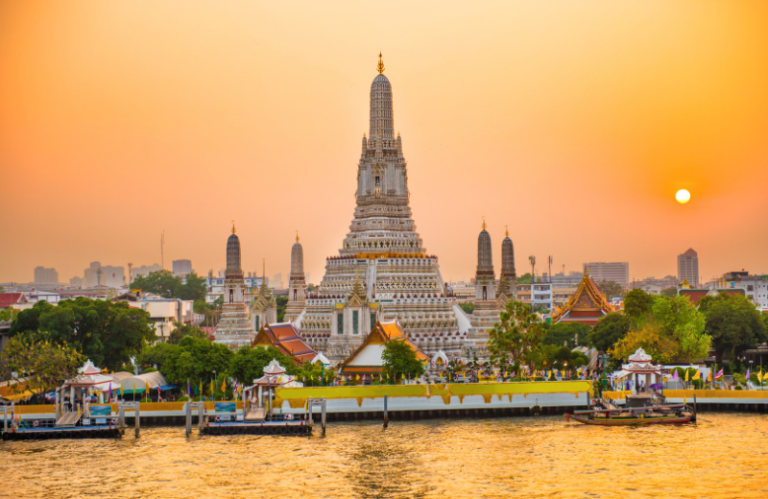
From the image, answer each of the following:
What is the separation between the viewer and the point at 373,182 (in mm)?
97875

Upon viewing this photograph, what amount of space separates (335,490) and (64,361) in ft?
83.8

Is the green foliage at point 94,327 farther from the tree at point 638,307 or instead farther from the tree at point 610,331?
the tree at point 638,307

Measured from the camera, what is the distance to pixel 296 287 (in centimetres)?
11119

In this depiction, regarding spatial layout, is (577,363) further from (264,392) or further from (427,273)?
(264,392)

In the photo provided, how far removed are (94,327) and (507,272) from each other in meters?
39.1

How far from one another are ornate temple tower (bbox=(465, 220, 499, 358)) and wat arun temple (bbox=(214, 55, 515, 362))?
8 cm

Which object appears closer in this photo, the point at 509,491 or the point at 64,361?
the point at 509,491

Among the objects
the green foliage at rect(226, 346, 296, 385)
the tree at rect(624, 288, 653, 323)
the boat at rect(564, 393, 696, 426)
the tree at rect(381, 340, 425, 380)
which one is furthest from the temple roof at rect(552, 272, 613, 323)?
the green foliage at rect(226, 346, 296, 385)

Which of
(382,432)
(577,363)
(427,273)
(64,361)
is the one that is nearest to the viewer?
(382,432)

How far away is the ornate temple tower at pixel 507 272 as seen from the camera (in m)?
97.6

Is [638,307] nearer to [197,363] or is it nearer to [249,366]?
[249,366]

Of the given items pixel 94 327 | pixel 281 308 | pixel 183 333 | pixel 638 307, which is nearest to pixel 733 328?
pixel 638 307

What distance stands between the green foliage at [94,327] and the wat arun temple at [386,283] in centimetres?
1400

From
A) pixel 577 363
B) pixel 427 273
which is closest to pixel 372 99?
pixel 427 273
